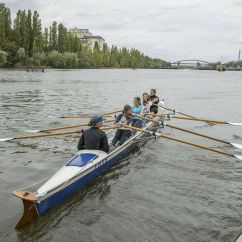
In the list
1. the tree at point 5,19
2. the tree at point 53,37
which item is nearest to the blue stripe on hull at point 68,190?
the tree at point 5,19

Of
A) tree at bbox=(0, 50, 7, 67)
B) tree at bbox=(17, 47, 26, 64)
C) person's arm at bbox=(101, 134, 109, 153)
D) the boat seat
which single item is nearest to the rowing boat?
the boat seat

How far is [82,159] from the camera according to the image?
10.6m

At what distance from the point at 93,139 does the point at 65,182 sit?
204 cm

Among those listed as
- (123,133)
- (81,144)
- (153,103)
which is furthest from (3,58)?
(81,144)

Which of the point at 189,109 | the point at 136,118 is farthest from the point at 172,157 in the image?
the point at 189,109

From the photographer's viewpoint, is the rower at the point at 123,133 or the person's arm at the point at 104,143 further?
the rower at the point at 123,133

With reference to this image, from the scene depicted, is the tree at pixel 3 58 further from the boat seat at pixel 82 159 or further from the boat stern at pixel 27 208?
the boat stern at pixel 27 208

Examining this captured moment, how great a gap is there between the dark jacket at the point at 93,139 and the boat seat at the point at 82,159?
284 millimetres

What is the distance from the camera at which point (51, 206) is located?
9.05 metres

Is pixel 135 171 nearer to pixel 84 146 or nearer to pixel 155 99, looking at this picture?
pixel 84 146

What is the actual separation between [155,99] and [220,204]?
12.6 metres

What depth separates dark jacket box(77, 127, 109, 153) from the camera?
432 inches

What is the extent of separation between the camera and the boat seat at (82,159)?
10430 millimetres

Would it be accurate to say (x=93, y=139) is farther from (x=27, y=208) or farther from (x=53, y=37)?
(x=53, y=37)
